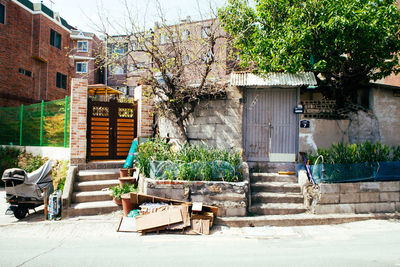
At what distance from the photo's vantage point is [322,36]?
27.2ft

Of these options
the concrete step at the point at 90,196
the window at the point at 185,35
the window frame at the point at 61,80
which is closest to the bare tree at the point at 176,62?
the window at the point at 185,35

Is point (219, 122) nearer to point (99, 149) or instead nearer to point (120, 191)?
point (120, 191)

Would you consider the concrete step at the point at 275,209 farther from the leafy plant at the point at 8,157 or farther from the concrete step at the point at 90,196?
the leafy plant at the point at 8,157

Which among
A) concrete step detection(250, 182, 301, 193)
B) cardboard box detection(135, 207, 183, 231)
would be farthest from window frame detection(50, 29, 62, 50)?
concrete step detection(250, 182, 301, 193)

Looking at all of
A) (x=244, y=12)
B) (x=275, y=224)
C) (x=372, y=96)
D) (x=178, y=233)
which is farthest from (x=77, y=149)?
(x=372, y=96)

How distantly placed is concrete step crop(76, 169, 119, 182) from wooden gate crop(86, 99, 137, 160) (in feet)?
3.15

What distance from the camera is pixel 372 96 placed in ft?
31.8

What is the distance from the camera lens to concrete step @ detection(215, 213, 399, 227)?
6910 millimetres

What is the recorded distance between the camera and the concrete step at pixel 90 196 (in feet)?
26.2

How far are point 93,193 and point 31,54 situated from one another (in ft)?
51.2

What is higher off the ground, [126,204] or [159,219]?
[126,204]

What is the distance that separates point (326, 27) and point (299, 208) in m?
5.20

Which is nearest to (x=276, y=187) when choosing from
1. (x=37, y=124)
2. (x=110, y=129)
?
(x=110, y=129)

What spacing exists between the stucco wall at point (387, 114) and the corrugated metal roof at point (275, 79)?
264 cm
